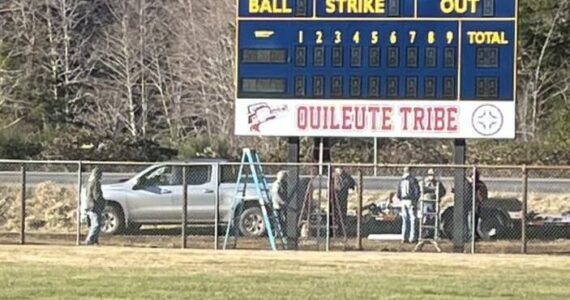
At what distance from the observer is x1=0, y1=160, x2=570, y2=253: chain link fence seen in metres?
24.0

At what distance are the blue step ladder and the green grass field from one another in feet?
3.52

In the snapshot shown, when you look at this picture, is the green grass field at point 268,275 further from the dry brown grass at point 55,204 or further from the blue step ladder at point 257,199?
the dry brown grass at point 55,204

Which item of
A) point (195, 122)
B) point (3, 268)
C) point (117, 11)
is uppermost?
point (117, 11)

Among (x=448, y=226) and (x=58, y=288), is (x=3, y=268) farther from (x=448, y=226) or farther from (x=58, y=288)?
(x=448, y=226)

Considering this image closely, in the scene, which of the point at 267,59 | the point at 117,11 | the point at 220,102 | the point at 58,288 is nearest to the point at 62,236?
the point at 267,59

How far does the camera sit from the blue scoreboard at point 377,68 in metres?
23.0

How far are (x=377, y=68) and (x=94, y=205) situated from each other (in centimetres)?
603

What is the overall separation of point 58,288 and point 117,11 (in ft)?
121

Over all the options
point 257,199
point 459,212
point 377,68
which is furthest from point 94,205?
point 459,212

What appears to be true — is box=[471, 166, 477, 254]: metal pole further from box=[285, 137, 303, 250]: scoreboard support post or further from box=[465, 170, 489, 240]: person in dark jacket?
box=[285, 137, 303, 250]: scoreboard support post

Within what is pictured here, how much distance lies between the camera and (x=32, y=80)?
49906 millimetres

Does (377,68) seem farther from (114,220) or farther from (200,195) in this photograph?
(114,220)

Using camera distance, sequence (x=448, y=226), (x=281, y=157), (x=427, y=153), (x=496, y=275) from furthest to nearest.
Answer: (x=427, y=153), (x=281, y=157), (x=448, y=226), (x=496, y=275)

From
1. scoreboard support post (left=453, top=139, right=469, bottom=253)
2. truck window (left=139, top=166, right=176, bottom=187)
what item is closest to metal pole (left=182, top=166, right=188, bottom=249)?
truck window (left=139, top=166, right=176, bottom=187)
